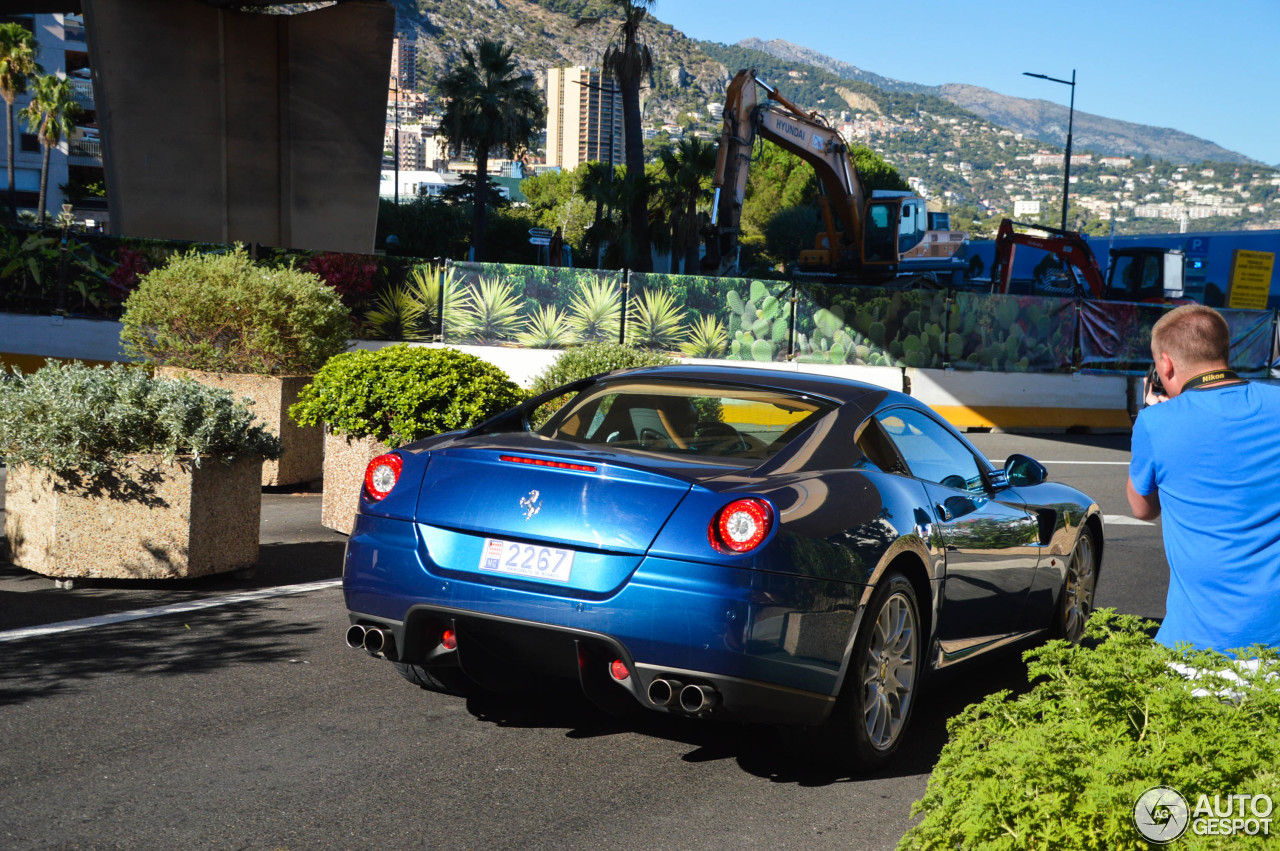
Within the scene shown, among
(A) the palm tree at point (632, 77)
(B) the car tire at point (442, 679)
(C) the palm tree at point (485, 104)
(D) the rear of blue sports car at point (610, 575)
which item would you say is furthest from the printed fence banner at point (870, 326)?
(C) the palm tree at point (485, 104)

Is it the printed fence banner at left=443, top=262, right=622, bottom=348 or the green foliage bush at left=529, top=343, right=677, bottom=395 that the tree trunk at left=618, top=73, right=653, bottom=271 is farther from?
the green foliage bush at left=529, top=343, right=677, bottom=395

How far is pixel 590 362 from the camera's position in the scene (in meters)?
10.9

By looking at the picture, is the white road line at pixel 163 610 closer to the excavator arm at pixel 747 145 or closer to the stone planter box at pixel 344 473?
the stone planter box at pixel 344 473

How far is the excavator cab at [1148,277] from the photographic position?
116 feet

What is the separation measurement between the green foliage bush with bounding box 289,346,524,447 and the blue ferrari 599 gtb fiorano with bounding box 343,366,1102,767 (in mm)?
3067

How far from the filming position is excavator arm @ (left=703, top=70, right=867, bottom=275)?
3011cm

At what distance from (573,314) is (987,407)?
6693 millimetres

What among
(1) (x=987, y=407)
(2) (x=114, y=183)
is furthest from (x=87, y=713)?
(2) (x=114, y=183)

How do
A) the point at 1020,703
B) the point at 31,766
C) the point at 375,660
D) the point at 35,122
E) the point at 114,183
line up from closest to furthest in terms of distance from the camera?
the point at 1020,703
the point at 31,766
the point at 375,660
the point at 114,183
the point at 35,122

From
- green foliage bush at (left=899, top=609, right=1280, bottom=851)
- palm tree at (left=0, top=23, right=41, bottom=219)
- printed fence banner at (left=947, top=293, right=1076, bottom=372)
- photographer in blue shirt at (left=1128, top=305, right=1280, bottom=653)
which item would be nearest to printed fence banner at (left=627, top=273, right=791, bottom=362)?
printed fence banner at (left=947, top=293, right=1076, bottom=372)

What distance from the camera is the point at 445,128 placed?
67.9 m

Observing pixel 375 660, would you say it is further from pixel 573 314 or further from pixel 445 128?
pixel 445 128

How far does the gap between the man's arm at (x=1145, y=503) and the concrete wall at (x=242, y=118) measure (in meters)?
24.2

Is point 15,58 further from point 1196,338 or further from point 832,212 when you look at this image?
point 1196,338
